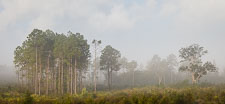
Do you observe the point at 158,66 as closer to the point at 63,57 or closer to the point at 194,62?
the point at 194,62

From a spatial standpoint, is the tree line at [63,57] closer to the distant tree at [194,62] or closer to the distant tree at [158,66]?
the distant tree at [194,62]

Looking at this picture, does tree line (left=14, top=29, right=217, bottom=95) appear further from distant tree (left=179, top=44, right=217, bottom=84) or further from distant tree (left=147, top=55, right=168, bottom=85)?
distant tree (left=147, top=55, right=168, bottom=85)

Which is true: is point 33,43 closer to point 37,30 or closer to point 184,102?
point 37,30

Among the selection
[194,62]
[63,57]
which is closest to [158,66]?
[194,62]

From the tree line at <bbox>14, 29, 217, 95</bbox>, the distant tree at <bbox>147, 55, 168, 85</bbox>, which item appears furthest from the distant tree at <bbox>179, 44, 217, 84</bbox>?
the distant tree at <bbox>147, 55, 168, 85</bbox>

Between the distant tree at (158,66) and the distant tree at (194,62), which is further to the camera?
the distant tree at (158,66)

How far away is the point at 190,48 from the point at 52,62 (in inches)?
1294

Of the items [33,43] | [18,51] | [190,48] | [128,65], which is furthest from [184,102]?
[128,65]

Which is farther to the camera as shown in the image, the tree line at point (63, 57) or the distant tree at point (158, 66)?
the distant tree at point (158, 66)

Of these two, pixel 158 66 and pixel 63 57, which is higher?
pixel 63 57

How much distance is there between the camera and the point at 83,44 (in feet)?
Result: 109

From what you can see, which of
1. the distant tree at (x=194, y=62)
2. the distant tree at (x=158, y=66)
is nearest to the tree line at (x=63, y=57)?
the distant tree at (x=194, y=62)

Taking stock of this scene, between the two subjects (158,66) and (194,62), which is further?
(158,66)

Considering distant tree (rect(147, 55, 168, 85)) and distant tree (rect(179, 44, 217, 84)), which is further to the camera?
distant tree (rect(147, 55, 168, 85))
